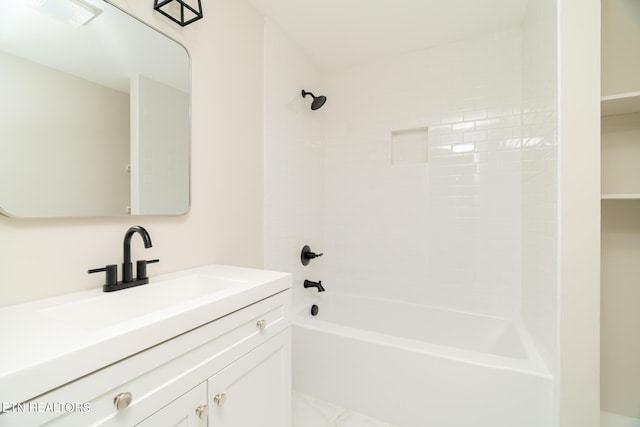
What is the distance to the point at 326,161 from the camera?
2639 mm

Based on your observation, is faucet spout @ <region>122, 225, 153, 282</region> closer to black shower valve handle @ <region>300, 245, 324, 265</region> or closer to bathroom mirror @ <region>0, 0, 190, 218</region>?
bathroom mirror @ <region>0, 0, 190, 218</region>

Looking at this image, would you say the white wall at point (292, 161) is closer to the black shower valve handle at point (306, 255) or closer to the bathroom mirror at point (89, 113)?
the black shower valve handle at point (306, 255)

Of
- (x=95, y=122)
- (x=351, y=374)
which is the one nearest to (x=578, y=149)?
(x=351, y=374)

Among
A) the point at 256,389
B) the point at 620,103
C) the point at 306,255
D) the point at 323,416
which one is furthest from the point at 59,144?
the point at 620,103

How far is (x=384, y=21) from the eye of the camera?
1887 millimetres

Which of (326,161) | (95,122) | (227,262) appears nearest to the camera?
(95,122)

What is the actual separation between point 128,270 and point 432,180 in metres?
2.06

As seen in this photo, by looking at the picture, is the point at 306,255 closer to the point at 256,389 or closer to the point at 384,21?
the point at 256,389

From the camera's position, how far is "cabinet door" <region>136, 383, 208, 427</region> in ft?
2.28

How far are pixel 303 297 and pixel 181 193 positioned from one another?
1375mm

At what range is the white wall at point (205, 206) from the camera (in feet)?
2.89

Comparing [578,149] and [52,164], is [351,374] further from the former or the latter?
[52,164]

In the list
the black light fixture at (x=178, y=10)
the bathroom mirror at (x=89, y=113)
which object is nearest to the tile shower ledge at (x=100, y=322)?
the bathroom mirror at (x=89, y=113)

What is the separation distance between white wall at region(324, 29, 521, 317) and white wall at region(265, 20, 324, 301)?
179 millimetres
